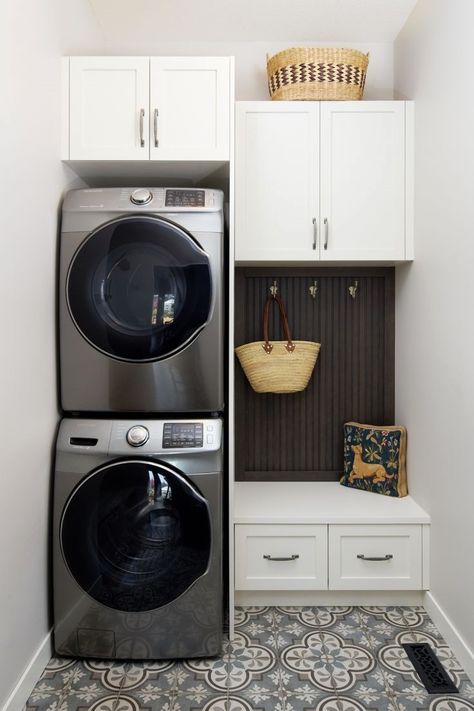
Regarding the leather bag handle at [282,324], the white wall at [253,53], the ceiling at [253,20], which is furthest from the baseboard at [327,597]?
the ceiling at [253,20]

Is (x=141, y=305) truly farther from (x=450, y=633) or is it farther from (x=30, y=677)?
(x=450, y=633)

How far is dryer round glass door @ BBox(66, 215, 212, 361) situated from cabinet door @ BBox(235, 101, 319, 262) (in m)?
0.47

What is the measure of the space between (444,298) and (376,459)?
0.86 meters

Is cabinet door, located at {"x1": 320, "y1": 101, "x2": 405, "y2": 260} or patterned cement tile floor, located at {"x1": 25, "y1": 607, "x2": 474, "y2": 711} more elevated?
cabinet door, located at {"x1": 320, "y1": 101, "x2": 405, "y2": 260}

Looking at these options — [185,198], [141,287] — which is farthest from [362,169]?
[141,287]

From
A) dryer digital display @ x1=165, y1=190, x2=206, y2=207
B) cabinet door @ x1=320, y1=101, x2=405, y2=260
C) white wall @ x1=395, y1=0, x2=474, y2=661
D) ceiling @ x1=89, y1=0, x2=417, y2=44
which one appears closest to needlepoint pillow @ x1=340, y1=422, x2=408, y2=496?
white wall @ x1=395, y1=0, x2=474, y2=661

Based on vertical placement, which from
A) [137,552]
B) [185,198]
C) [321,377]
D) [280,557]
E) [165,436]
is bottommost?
[280,557]

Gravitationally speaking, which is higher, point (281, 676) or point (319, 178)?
point (319, 178)

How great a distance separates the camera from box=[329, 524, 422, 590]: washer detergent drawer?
2195mm

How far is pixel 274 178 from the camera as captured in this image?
2.33 m

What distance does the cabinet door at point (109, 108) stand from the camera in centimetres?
200

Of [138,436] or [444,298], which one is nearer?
[138,436]

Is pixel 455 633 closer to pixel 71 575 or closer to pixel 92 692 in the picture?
pixel 92 692

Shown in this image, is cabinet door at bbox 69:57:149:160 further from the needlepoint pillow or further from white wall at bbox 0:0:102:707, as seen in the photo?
the needlepoint pillow
